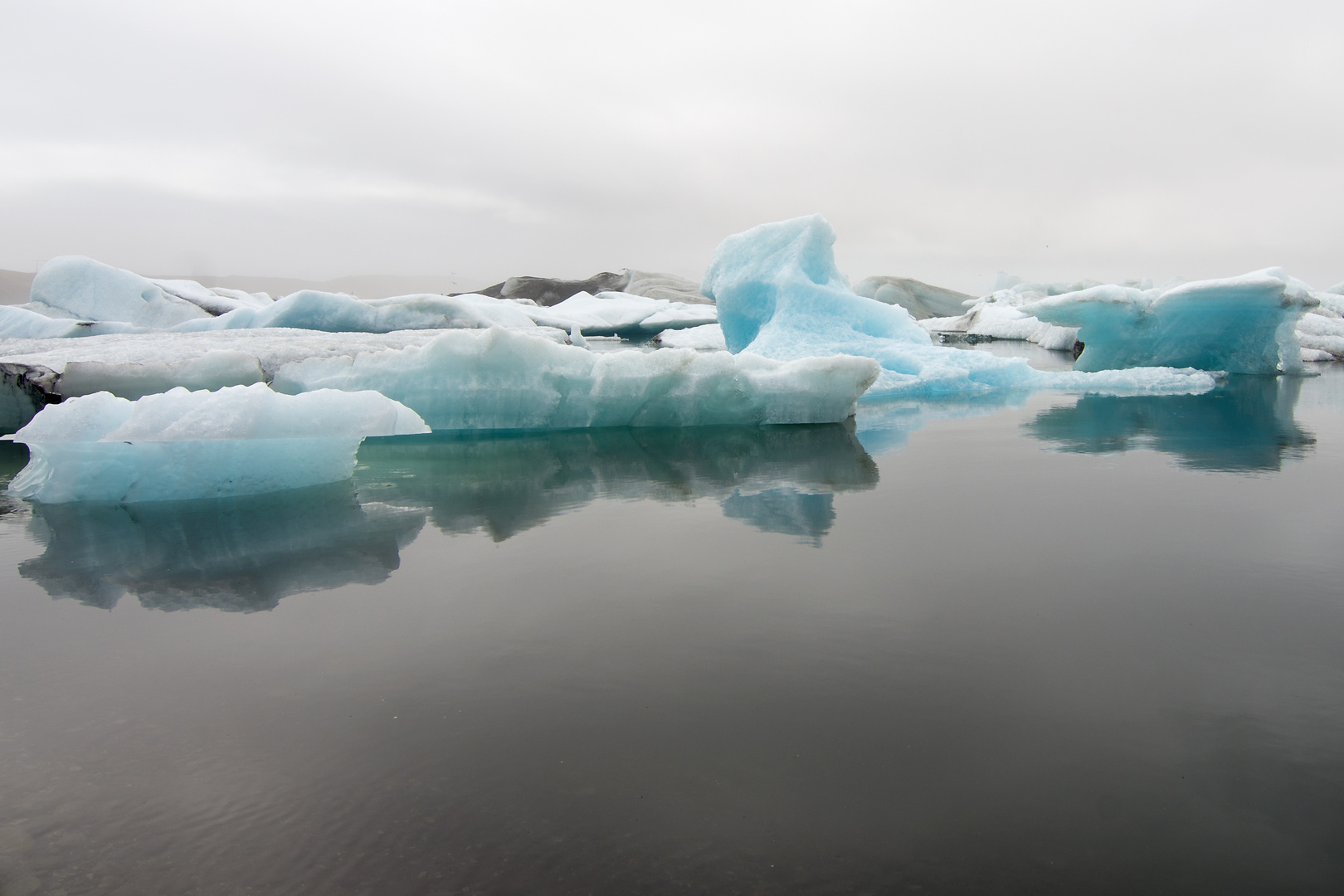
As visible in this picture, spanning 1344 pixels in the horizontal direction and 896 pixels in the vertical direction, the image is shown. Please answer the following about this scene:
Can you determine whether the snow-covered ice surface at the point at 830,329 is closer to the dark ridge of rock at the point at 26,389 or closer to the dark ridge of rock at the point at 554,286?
the dark ridge of rock at the point at 26,389

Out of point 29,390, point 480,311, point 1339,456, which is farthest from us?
point 480,311

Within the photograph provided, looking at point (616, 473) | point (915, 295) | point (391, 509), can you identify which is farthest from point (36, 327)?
point (915, 295)

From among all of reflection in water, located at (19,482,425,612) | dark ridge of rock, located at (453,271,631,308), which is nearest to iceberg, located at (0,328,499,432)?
reflection in water, located at (19,482,425,612)

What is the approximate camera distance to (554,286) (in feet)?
101

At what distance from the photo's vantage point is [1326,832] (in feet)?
3.87

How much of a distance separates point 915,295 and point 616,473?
27909 millimetres

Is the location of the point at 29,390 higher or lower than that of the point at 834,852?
higher

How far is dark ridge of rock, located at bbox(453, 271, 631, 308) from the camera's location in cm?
2998

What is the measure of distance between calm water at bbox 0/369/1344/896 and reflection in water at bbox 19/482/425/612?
17 mm

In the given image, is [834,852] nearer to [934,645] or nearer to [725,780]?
[725,780]

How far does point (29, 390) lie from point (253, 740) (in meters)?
4.69

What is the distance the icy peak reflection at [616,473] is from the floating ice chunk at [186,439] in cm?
34

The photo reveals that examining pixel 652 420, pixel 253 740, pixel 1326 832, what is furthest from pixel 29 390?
pixel 1326 832

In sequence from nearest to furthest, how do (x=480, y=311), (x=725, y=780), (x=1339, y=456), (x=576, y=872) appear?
(x=576, y=872) < (x=725, y=780) < (x=1339, y=456) < (x=480, y=311)
